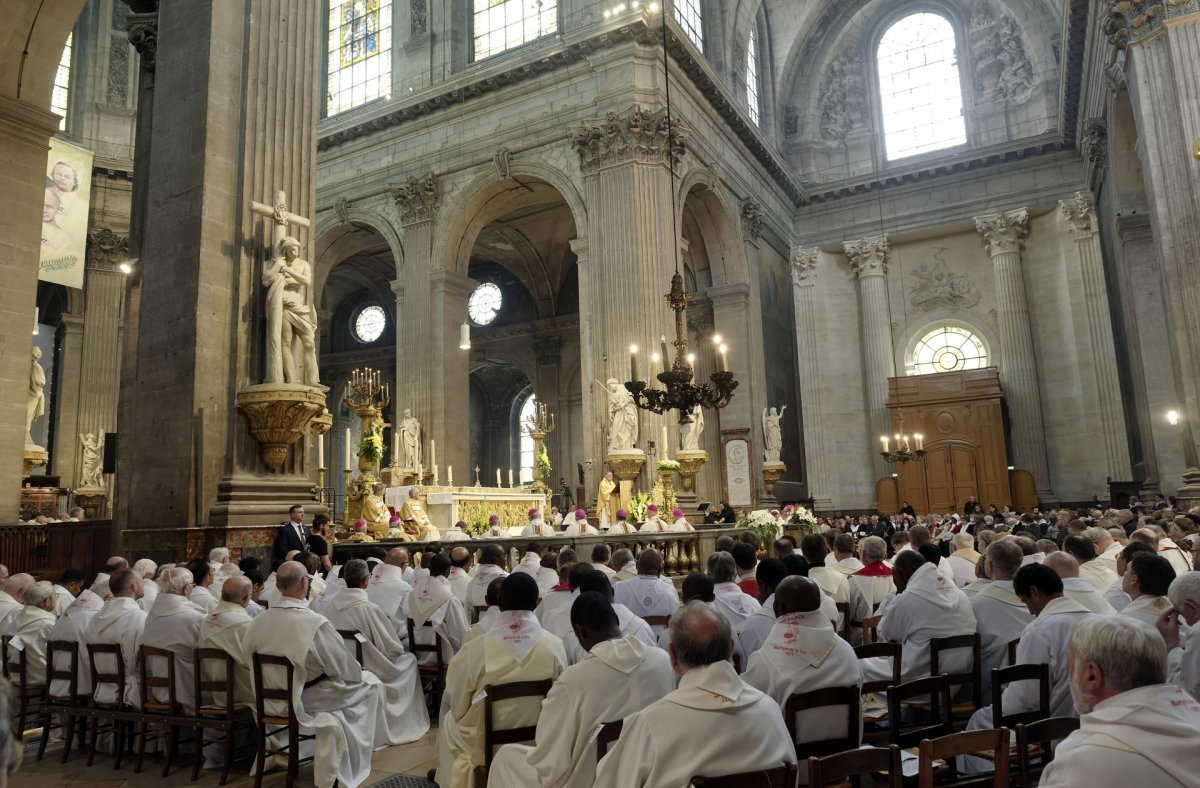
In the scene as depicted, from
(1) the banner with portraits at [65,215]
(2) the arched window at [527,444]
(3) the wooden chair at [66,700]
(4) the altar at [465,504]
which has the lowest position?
(3) the wooden chair at [66,700]

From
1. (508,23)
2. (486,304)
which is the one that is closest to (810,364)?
(486,304)

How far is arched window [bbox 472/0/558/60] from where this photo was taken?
22.0 m

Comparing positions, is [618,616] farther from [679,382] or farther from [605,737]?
[679,382]

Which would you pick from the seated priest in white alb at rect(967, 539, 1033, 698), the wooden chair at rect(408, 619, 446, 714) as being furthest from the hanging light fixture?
the seated priest in white alb at rect(967, 539, 1033, 698)

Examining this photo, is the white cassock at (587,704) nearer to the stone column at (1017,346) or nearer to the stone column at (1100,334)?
the stone column at (1100,334)

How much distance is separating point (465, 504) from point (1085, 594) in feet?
41.4

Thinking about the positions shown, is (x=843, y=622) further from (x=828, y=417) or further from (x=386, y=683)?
(x=828, y=417)

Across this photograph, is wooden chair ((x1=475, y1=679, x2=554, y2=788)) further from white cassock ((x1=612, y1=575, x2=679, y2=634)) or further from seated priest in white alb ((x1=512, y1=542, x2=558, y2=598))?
seated priest in white alb ((x1=512, y1=542, x2=558, y2=598))

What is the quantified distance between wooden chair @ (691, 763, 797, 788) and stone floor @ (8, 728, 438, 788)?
3255 millimetres

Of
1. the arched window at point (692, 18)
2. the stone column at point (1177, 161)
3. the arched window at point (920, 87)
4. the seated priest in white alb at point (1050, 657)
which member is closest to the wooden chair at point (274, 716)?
the seated priest in white alb at point (1050, 657)

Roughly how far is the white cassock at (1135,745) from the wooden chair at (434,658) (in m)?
5.28

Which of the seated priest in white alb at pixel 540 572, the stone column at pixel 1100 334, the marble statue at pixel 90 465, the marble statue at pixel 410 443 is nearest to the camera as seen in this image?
the seated priest in white alb at pixel 540 572

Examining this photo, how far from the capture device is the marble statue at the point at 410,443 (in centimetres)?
2008

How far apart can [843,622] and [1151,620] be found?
114 inches
